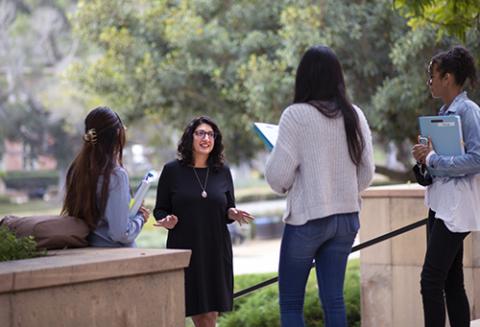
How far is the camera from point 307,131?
17.0 feet

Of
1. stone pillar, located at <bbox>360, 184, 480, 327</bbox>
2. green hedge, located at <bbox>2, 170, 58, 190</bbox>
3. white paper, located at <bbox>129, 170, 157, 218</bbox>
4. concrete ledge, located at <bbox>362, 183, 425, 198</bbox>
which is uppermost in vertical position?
white paper, located at <bbox>129, 170, 157, 218</bbox>

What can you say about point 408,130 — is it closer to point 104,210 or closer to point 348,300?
point 348,300

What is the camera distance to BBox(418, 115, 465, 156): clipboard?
5898 mm

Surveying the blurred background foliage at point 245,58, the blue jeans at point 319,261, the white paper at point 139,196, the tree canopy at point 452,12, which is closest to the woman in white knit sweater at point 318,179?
the blue jeans at point 319,261

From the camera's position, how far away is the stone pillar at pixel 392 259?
8.59m

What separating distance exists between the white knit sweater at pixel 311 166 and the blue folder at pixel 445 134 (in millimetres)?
898

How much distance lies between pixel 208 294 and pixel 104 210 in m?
1.35

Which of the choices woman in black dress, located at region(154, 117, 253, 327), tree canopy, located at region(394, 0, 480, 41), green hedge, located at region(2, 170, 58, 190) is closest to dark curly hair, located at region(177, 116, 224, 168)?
woman in black dress, located at region(154, 117, 253, 327)

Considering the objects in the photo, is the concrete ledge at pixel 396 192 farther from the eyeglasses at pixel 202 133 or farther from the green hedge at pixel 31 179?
the green hedge at pixel 31 179

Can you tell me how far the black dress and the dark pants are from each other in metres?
1.51

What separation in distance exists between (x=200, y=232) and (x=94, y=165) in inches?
48.5

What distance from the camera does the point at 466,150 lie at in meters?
Result: 5.94

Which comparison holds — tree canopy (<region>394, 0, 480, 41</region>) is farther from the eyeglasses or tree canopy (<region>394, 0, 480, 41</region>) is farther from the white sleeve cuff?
the white sleeve cuff

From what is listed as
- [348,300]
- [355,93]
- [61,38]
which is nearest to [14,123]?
[61,38]
